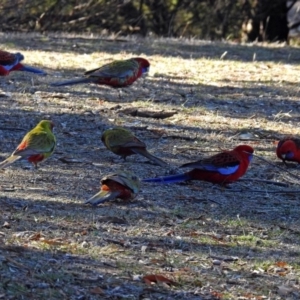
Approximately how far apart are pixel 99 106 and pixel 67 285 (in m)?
5.79

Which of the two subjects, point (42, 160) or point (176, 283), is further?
point (42, 160)

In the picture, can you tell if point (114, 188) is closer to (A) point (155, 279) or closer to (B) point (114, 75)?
(A) point (155, 279)

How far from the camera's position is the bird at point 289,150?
28.4 feet

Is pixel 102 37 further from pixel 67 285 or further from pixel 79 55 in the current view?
pixel 67 285

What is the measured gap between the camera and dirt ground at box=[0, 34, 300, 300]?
17.9ft

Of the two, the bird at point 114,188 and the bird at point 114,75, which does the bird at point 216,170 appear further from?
the bird at point 114,75

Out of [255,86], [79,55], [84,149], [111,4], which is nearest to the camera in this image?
[84,149]

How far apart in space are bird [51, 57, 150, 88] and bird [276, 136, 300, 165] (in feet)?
9.16

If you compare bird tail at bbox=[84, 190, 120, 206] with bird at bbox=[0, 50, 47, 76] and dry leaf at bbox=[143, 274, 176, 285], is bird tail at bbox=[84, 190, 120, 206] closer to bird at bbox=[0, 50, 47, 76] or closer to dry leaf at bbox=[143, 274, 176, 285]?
dry leaf at bbox=[143, 274, 176, 285]

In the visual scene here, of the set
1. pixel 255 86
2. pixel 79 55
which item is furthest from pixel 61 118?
pixel 79 55

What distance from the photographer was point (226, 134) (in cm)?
997

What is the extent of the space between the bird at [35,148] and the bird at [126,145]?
61cm

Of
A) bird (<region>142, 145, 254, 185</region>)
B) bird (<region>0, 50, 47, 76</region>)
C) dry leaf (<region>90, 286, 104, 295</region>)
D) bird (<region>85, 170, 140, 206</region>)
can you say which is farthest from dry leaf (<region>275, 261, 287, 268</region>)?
bird (<region>0, 50, 47, 76</region>)

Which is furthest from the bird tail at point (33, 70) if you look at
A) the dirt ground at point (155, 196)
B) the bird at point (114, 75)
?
the bird at point (114, 75)
